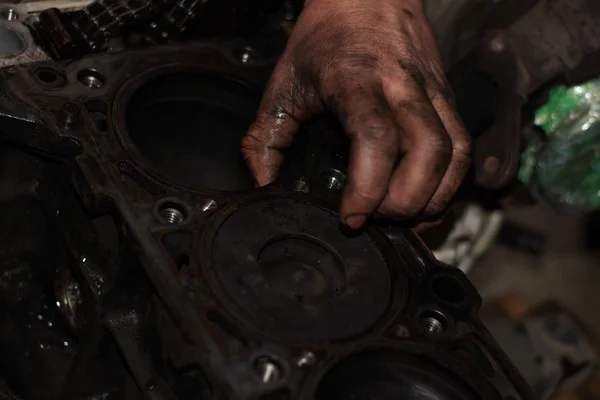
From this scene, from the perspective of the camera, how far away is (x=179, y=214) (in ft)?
4.25

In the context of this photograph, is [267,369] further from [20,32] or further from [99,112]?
[20,32]

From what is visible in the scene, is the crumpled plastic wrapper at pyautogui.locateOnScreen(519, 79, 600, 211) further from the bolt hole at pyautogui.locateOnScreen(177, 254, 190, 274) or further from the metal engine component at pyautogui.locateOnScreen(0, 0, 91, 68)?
the metal engine component at pyautogui.locateOnScreen(0, 0, 91, 68)

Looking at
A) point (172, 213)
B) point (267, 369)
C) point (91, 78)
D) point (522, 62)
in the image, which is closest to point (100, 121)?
point (91, 78)

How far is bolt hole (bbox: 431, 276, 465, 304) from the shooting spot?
1.36 meters

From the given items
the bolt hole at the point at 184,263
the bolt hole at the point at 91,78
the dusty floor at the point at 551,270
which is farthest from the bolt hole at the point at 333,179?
the dusty floor at the point at 551,270

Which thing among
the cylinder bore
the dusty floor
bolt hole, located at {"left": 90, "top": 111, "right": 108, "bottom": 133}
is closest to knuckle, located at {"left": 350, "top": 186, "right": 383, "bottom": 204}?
the cylinder bore

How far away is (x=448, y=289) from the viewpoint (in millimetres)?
1373

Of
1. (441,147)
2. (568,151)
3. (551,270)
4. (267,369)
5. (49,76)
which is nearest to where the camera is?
(267,369)

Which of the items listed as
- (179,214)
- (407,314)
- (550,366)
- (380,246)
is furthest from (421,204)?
(550,366)

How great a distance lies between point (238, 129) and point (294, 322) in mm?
613

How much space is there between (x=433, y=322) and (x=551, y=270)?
7.29ft

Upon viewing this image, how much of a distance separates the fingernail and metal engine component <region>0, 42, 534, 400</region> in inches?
2.1

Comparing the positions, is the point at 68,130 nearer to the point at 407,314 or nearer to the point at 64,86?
the point at 64,86

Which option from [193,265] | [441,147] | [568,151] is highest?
[441,147]
